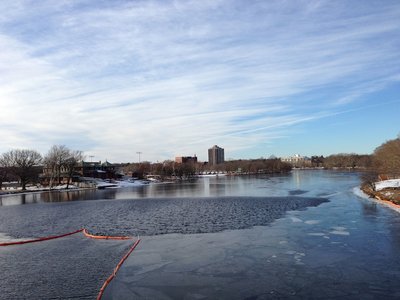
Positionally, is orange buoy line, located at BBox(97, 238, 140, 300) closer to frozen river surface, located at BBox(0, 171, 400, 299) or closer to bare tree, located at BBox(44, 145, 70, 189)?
frozen river surface, located at BBox(0, 171, 400, 299)

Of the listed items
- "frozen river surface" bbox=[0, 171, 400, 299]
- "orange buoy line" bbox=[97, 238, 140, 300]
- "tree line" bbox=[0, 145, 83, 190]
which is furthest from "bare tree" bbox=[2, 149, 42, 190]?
"orange buoy line" bbox=[97, 238, 140, 300]

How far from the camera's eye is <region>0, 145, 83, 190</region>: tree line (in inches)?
3888

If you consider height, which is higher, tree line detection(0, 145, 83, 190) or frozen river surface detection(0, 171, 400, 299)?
tree line detection(0, 145, 83, 190)

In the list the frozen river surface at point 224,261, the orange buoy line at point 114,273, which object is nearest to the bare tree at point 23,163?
the frozen river surface at point 224,261

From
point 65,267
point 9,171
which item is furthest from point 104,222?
point 9,171

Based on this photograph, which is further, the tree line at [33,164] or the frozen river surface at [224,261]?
the tree line at [33,164]

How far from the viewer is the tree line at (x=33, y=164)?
98750mm

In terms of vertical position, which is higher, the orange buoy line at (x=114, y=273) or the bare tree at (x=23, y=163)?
the bare tree at (x=23, y=163)

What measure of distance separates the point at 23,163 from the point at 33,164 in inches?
189

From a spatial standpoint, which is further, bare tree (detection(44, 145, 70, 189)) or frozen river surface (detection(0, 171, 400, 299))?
bare tree (detection(44, 145, 70, 189))

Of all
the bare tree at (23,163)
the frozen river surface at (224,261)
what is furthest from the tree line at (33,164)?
the frozen river surface at (224,261)

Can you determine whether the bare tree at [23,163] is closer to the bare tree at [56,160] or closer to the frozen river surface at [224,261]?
the bare tree at [56,160]

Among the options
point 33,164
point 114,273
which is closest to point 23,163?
point 33,164

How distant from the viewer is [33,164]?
104562 millimetres
